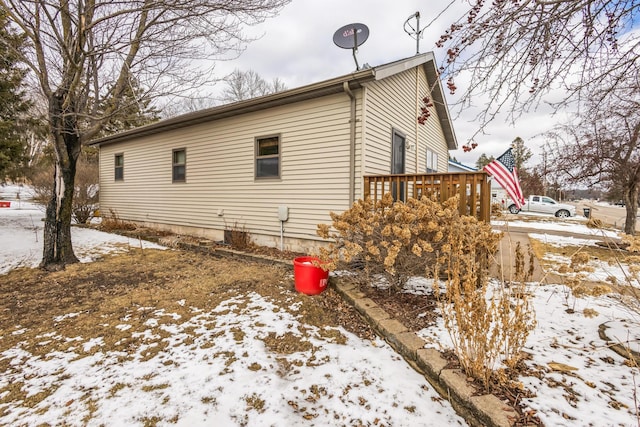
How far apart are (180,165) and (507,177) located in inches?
314

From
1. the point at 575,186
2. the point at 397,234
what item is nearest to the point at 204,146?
the point at 397,234

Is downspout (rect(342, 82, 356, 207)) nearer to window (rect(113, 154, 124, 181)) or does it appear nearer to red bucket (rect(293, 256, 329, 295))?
red bucket (rect(293, 256, 329, 295))

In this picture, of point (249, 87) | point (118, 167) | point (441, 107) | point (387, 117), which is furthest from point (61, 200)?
point (249, 87)

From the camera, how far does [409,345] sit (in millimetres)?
2398

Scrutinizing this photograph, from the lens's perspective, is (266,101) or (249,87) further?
(249,87)

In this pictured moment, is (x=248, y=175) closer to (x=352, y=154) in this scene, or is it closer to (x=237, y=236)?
(x=237, y=236)

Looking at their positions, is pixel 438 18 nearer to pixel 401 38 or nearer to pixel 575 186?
pixel 401 38

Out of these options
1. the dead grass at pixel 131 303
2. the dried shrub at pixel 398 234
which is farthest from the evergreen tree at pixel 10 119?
the dried shrub at pixel 398 234

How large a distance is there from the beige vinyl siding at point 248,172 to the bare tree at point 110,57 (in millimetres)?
1684

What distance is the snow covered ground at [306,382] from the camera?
1775 mm

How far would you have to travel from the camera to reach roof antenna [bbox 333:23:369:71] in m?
5.61

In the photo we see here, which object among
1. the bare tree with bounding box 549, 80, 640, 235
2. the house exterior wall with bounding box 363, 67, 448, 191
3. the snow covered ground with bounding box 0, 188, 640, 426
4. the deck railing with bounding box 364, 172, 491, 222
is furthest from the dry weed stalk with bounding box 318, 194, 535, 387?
the bare tree with bounding box 549, 80, 640, 235

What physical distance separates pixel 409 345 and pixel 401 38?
12.1 ft

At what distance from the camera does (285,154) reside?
6.05 metres
